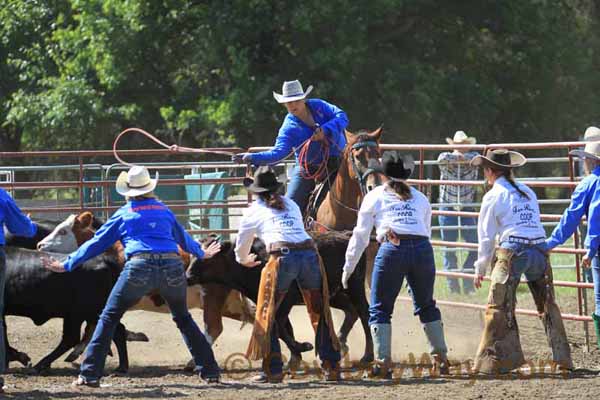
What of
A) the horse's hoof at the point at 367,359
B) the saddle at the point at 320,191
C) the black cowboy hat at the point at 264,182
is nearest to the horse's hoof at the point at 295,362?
the horse's hoof at the point at 367,359

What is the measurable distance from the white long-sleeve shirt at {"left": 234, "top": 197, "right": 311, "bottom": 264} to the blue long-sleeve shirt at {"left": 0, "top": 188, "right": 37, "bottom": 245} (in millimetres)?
1508

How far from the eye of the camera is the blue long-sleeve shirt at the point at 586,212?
810cm

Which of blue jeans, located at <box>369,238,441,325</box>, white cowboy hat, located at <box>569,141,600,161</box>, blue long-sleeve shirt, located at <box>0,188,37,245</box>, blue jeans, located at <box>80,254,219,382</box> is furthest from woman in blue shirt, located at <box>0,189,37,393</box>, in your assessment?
white cowboy hat, located at <box>569,141,600,161</box>

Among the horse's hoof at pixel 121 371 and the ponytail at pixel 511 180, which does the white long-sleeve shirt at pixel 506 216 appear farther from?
the horse's hoof at pixel 121 371

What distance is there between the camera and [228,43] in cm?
2317

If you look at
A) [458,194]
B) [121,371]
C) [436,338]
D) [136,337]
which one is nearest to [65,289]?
[121,371]

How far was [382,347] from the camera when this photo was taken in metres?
7.90

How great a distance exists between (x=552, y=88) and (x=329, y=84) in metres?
5.93

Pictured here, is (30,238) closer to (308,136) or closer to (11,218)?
(308,136)

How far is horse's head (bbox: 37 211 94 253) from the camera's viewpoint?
31.0 feet

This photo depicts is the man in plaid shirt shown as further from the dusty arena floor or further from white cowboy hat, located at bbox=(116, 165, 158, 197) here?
white cowboy hat, located at bbox=(116, 165, 158, 197)

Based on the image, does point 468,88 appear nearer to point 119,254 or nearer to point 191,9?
point 191,9

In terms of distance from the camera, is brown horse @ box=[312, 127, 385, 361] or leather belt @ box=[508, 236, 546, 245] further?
brown horse @ box=[312, 127, 385, 361]

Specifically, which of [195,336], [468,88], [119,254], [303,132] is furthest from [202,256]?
[468,88]
